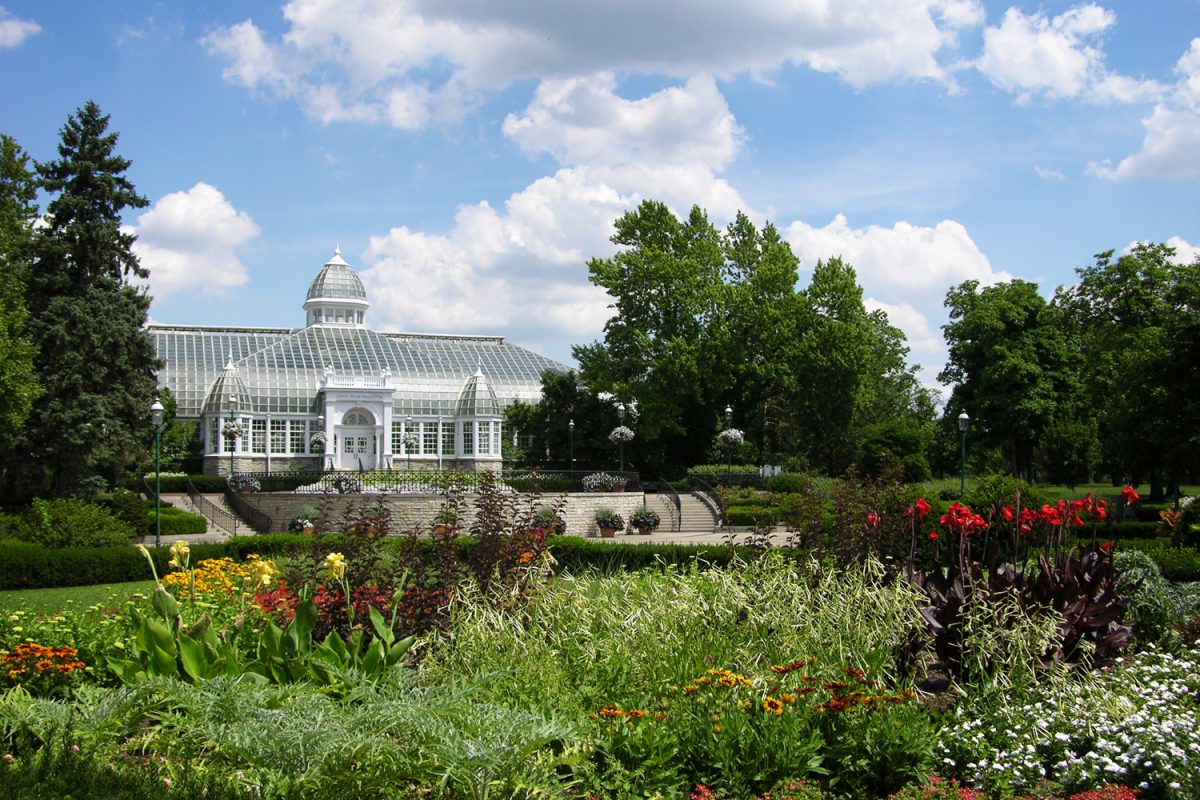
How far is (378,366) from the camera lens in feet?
173

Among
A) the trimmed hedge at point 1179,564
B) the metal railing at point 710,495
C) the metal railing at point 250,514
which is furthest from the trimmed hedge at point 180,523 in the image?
the trimmed hedge at point 1179,564

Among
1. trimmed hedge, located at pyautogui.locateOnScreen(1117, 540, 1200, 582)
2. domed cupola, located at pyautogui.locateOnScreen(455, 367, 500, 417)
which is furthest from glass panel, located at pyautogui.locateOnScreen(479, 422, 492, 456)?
trimmed hedge, located at pyautogui.locateOnScreen(1117, 540, 1200, 582)

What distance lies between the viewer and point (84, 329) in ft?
97.1

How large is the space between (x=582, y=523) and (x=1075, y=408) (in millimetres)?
21383

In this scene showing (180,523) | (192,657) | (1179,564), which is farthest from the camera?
(180,523)

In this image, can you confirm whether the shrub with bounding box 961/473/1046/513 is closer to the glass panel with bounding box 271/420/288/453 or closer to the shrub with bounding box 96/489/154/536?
the shrub with bounding box 96/489/154/536

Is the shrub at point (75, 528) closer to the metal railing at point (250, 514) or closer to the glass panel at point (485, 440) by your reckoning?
the metal railing at point (250, 514)

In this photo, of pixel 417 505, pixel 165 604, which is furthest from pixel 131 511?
pixel 165 604

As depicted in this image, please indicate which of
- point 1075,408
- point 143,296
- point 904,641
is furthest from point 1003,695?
point 1075,408

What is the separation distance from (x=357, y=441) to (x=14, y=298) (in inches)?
986

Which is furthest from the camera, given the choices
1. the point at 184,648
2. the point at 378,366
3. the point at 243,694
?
the point at 378,366

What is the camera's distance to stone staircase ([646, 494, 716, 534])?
31141 millimetres

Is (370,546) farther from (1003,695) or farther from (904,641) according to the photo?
(1003,695)

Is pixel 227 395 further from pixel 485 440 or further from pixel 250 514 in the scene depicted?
pixel 250 514
